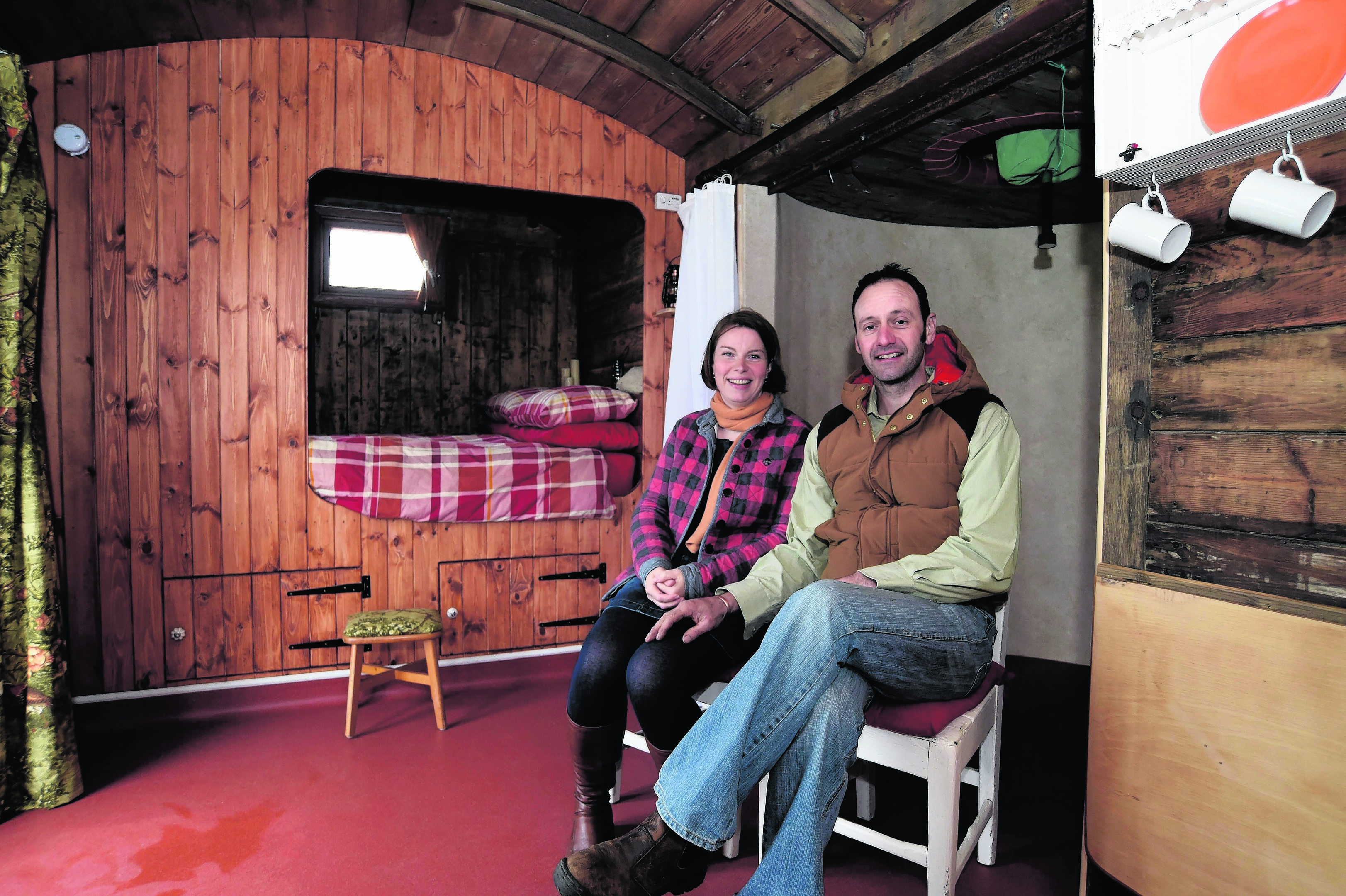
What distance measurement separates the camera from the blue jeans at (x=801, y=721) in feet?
4.25

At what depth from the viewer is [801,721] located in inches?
53.6

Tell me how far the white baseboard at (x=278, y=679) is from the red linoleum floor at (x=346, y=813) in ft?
0.08

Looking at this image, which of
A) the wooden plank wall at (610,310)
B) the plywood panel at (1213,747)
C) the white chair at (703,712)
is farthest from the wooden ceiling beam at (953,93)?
the white chair at (703,712)

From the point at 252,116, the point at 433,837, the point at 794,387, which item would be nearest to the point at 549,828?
the point at 433,837

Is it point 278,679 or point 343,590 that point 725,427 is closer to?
point 343,590

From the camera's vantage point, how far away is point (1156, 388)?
58.2 inches

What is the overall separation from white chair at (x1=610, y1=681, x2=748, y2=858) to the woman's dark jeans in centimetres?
2

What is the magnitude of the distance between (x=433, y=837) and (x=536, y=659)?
1.20 meters

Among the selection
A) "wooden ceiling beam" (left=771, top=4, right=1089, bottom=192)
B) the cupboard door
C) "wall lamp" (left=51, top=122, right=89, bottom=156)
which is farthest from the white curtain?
"wall lamp" (left=51, top=122, right=89, bottom=156)

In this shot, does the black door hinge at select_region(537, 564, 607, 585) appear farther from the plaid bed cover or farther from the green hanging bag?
the green hanging bag

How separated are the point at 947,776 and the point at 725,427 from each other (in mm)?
1063

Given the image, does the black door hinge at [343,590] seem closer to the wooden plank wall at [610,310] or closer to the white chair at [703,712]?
the white chair at [703,712]

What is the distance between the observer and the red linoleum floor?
1.73 meters

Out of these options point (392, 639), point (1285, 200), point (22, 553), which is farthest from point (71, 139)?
point (1285, 200)
